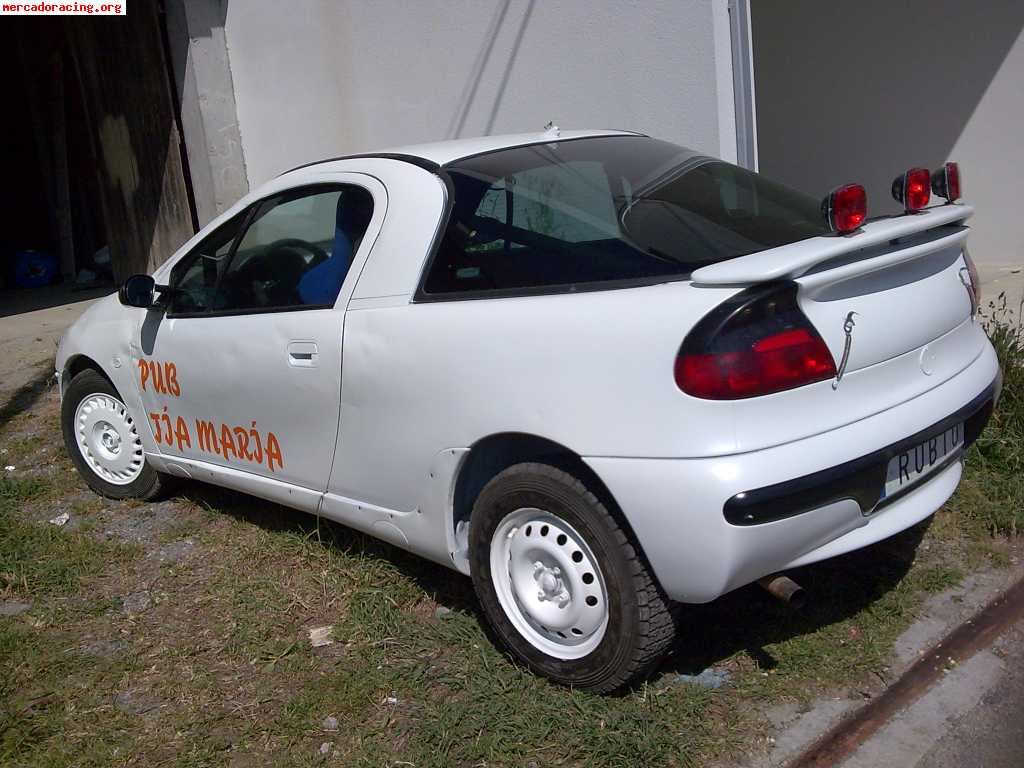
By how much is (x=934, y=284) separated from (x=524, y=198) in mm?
1274

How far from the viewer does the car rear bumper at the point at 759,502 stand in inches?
100

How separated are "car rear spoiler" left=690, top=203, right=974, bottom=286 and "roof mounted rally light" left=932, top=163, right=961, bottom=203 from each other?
257 millimetres

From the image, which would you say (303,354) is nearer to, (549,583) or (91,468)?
(549,583)

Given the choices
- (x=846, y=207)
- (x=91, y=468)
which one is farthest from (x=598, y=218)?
(x=91, y=468)

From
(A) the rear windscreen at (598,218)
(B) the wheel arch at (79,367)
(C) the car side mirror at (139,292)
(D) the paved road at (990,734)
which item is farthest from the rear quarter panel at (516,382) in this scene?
(B) the wheel arch at (79,367)

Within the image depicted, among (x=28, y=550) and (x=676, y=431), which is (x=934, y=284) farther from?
(x=28, y=550)

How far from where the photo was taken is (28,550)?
4.50 meters

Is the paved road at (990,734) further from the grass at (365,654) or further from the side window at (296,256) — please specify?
the side window at (296,256)

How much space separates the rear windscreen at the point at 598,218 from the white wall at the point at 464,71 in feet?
7.03

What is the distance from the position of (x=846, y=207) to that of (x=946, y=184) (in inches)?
29.4

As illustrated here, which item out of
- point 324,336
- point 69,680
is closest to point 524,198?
point 324,336

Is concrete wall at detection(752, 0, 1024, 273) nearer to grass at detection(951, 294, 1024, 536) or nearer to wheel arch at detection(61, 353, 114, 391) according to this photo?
grass at detection(951, 294, 1024, 536)

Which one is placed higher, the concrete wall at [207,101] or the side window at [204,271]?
the concrete wall at [207,101]

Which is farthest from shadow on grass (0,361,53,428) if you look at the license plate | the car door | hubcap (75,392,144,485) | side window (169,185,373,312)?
the license plate
